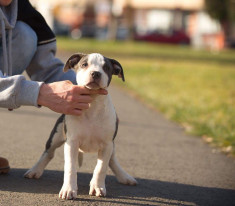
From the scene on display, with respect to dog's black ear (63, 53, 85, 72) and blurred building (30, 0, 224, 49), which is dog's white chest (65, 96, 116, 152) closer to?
dog's black ear (63, 53, 85, 72)

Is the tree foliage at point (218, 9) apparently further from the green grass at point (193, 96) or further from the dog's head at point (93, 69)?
the dog's head at point (93, 69)

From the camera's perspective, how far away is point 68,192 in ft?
13.0

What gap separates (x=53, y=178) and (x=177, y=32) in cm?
4275

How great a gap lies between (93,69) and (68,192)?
925 millimetres

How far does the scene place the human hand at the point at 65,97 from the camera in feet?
12.9

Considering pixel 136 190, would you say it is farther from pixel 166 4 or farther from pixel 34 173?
pixel 166 4

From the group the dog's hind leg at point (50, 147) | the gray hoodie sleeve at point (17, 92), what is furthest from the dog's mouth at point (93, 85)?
the dog's hind leg at point (50, 147)

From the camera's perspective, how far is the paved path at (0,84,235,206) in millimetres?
4129

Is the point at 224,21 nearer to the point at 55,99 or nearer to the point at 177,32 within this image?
the point at 177,32

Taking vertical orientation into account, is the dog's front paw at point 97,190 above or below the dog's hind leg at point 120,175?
above

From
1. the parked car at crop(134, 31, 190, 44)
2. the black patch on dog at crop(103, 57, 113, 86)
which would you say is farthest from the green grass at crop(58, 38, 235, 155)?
the parked car at crop(134, 31, 190, 44)

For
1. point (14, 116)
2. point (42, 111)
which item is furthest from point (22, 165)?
point (42, 111)

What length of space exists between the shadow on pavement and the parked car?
40.7 m

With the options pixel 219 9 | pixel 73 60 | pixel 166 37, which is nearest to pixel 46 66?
pixel 73 60
